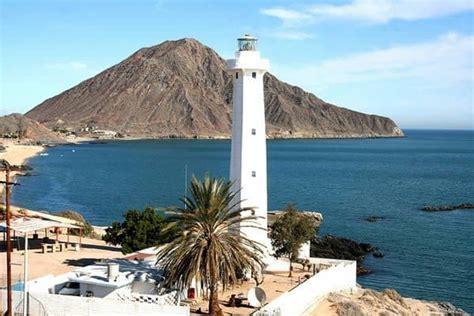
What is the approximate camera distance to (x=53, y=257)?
89.2 feet

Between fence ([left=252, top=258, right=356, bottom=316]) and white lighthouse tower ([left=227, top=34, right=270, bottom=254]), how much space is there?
3.02m

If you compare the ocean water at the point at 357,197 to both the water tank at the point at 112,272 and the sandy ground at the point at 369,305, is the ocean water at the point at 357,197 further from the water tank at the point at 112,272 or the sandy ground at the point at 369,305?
the water tank at the point at 112,272

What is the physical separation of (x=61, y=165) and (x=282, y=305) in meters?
113

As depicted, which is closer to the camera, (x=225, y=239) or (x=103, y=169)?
(x=225, y=239)

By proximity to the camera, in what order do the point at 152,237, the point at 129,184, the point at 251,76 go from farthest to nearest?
the point at 129,184
the point at 152,237
the point at 251,76

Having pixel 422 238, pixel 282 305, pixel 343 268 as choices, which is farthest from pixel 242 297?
pixel 422 238

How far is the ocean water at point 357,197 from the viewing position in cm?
3931

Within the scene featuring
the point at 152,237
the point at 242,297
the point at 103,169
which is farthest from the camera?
the point at 103,169

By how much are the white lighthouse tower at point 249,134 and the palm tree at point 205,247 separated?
468 centimetres

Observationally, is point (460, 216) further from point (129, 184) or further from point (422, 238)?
point (129, 184)

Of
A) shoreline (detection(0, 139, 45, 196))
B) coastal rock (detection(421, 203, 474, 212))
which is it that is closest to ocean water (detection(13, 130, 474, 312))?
coastal rock (detection(421, 203, 474, 212))

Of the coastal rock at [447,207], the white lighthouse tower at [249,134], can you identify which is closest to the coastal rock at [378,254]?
the white lighthouse tower at [249,134]

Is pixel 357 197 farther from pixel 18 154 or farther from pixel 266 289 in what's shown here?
pixel 18 154

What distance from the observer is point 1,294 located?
19.3 meters
